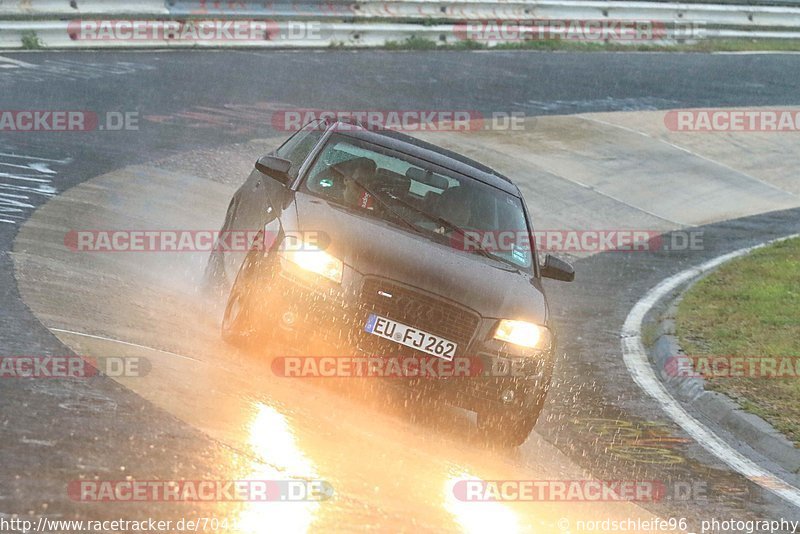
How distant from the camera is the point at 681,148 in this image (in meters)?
23.2

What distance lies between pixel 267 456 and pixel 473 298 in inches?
83.3

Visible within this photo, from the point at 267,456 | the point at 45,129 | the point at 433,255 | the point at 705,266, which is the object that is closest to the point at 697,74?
the point at 705,266

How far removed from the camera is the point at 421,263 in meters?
8.18

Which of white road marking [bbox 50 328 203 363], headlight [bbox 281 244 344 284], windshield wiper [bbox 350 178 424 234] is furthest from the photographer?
windshield wiper [bbox 350 178 424 234]

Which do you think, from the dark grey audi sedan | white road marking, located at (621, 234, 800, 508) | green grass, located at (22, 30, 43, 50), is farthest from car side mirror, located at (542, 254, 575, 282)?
green grass, located at (22, 30, 43, 50)

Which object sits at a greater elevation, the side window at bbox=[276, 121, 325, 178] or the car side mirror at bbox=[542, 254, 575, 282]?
the side window at bbox=[276, 121, 325, 178]

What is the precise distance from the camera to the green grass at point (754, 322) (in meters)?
10.2

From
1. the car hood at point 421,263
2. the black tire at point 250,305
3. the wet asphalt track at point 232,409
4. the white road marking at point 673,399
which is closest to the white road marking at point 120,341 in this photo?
the wet asphalt track at point 232,409

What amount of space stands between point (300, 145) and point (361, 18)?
18.4 metres

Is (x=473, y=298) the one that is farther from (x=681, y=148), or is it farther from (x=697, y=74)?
(x=697, y=74)

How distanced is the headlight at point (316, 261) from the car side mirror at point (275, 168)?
112cm

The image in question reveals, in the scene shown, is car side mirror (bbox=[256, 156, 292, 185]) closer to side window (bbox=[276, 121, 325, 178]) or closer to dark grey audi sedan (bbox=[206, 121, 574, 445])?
dark grey audi sedan (bbox=[206, 121, 574, 445])

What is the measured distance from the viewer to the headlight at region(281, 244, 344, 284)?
316 inches

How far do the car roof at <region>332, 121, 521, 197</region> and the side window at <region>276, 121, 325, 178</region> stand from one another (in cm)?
21
